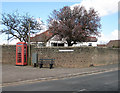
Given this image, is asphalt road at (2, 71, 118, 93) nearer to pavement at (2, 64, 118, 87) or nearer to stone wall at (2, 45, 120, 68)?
pavement at (2, 64, 118, 87)

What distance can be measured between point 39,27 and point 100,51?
13185mm

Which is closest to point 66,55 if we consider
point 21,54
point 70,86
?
point 21,54

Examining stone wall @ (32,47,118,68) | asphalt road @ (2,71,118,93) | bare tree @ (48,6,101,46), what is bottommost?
asphalt road @ (2,71,118,93)

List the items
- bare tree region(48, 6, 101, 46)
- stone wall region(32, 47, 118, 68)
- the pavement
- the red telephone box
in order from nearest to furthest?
the pavement
the red telephone box
stone wall region(32, 47, 118, 68)
bare tree region(48, 6, 101, 46)

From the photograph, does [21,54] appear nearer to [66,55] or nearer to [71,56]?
[66,55]

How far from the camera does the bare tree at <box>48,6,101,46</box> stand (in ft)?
93.0

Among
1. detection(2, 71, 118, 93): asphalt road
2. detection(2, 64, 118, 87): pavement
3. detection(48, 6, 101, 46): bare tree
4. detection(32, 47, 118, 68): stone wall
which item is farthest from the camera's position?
detection(48, 6, 101, 46): bare tree

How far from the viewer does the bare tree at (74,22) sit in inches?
1117

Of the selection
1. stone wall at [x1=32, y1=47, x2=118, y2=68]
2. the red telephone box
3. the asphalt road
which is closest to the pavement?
the asphalt road

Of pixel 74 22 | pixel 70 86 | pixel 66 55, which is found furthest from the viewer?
pixel 74 22

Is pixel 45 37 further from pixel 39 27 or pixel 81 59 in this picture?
pixel 81 59

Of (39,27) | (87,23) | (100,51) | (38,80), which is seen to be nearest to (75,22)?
(87,23)

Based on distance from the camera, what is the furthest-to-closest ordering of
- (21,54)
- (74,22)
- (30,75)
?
(74,22) → (21,54) → (30,75)

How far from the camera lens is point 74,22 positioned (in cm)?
2886
